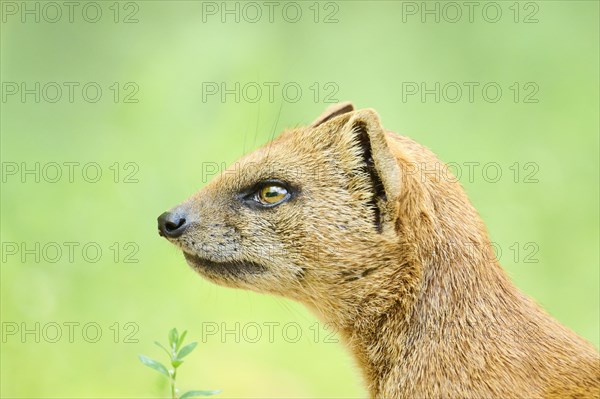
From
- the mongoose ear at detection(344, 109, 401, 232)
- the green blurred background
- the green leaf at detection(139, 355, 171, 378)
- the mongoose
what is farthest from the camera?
the green blurred background

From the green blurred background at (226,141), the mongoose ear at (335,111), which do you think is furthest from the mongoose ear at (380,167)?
the green blurred background at (226,141)

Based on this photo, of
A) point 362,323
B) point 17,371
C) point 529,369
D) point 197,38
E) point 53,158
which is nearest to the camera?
point 529,369

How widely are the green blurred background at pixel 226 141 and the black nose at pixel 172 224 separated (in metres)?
3.35

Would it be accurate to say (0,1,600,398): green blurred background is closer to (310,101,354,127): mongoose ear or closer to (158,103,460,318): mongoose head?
(310,101,354,127): mongoose ear

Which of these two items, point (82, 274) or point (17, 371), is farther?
point (82, 274)

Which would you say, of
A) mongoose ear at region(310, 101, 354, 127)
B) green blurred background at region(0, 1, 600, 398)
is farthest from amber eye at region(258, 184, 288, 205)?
green blurred background at region(0, 1, 600, 398)

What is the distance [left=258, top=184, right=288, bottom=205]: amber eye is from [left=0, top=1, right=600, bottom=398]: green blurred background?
3444 mm

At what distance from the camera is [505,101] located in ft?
37.9

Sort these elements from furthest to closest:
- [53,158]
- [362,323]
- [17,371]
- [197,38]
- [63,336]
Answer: [197,38] < [53,158] < [63,336] < [17,371] < [362,323]

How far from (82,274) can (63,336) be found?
28.3 inches

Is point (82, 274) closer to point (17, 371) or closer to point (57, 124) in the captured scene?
point (17, 371)

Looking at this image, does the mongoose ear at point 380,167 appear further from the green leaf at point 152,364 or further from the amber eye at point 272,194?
the green leaf at point 152,364

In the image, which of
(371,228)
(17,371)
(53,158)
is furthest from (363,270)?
(53,158)

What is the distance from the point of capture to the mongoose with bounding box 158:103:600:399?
178 inches
